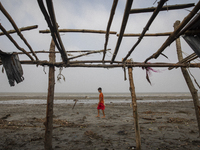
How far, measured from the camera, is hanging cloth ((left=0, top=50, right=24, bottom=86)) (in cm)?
363

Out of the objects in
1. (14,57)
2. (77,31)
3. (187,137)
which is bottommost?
(187,137)

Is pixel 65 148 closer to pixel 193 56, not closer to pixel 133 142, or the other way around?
pixel 133 142

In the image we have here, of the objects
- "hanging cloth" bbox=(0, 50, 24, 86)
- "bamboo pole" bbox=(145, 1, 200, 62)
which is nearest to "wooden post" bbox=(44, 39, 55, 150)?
"hanging cloth" bbox=(0, 50, 24, 86)

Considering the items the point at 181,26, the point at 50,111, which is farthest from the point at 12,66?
the point at 181,26

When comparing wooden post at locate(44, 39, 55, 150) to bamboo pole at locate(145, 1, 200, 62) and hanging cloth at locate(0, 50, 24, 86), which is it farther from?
bamboo pole at locate(145, 1, 200, 62)

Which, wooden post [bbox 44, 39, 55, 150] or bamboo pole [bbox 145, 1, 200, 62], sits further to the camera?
wooden post [bbox 44, 39, 55, 150]

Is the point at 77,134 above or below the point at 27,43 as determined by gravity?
below

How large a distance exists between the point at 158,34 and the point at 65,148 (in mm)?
4602

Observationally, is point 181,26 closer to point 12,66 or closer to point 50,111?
point 50,111

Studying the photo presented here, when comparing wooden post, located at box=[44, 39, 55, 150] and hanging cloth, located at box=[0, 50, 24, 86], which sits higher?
hanging cloth, located at box=[0, 50, 24, 86]

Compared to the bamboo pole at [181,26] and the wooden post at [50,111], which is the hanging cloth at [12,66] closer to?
the wooden post at [50,111]

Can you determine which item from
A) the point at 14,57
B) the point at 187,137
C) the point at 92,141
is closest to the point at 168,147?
the point at 187,137

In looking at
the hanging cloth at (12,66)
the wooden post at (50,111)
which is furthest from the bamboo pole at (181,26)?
the hanging cloth at (12,66)

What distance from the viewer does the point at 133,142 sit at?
4438mm
